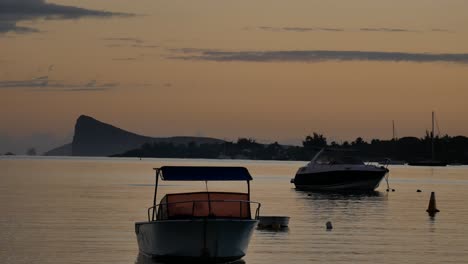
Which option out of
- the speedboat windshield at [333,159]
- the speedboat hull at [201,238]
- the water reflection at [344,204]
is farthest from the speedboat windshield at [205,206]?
the speedboat windshield at [333,159]

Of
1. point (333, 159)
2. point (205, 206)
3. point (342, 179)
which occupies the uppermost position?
point (333, 159)

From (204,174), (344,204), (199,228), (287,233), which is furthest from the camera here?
(344,204)

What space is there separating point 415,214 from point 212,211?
34.9 metres

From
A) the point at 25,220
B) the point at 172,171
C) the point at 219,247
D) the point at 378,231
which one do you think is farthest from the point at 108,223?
the point at 219,247

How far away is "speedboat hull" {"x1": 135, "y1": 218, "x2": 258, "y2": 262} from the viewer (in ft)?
120

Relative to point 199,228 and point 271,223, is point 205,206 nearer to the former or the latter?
point 199,228

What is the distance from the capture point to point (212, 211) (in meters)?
38.4

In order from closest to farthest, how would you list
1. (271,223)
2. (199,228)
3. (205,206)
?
(199,228) → (205,206) → (271,223)

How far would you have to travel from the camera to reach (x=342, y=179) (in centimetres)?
10362

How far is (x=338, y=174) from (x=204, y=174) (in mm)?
64057

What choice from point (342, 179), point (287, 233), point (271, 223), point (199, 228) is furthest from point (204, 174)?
point (342, 179)

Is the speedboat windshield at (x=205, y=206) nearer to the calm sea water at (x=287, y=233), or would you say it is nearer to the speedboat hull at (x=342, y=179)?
the calm sea water at (x=287, y=233)

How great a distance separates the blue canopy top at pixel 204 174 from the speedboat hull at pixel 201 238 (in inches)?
116

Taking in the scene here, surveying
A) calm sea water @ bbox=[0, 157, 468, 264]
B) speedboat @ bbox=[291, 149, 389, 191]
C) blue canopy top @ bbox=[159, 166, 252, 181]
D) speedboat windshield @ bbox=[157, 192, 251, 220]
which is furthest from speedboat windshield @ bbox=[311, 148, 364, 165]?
speedboat windshield @ bbox=[157, 192, 251, 220]
